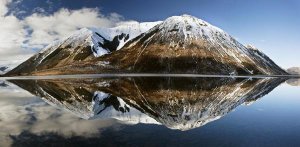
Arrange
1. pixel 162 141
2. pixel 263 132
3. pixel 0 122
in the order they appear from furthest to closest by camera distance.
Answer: pixel 0 122, pixel 263 132, pixel 162 141

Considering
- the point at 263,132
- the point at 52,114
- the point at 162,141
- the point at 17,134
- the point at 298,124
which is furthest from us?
the point at 52,114

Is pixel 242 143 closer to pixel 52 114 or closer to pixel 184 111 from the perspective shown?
pixel 184 111

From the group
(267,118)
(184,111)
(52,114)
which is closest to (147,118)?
(184,111)

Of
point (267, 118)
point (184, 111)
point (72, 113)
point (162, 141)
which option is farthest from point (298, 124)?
point (72, 113)

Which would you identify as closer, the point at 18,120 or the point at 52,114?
the point at 18,120

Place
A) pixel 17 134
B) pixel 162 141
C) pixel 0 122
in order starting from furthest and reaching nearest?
pixel 0 122, pixel 17 134, pixel 162 141

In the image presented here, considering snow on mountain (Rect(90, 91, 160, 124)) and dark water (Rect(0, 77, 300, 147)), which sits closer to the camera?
dark water (Rect(0, 77, 300, 147))

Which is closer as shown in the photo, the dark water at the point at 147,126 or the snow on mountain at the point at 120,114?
the dark water at the point at 147,126

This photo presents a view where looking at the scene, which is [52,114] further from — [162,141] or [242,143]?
[242,143]

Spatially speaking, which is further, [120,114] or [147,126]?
[120,114]
